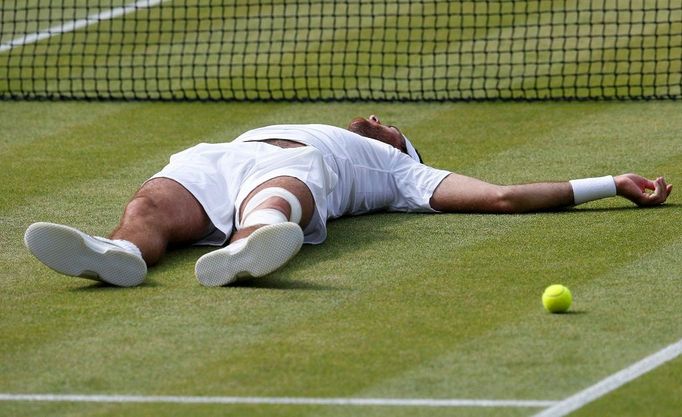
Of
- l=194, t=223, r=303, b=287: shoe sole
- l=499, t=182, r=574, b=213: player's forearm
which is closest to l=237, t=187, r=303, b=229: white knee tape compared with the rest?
l=194, t=223, r=303, b=287: shoe sole

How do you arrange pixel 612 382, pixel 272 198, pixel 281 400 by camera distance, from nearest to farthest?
pixel 281 400 → pixel 612 382 → pixel 272 198

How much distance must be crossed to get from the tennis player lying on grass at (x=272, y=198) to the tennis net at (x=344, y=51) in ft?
12.3

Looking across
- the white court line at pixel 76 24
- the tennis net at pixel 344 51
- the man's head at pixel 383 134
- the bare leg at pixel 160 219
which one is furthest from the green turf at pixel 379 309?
the white court line at pixel 76 24

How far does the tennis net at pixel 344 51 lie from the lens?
12914 millimetres

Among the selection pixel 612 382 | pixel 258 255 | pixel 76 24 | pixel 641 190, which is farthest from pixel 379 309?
pixel 76 24

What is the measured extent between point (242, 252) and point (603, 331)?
1.68 meters

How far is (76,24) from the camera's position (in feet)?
53.2

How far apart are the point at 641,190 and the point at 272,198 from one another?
2254mm

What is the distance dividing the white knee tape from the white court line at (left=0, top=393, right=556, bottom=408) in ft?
6.22

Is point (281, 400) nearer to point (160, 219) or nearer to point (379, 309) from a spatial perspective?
point (379, 309)

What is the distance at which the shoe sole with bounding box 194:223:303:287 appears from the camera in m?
6.89

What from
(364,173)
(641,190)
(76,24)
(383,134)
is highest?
(383,134)

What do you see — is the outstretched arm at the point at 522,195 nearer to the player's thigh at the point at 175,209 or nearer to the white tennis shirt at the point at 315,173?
the white tennis shirt at the point at 315,173

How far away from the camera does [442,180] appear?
28.6 ft
